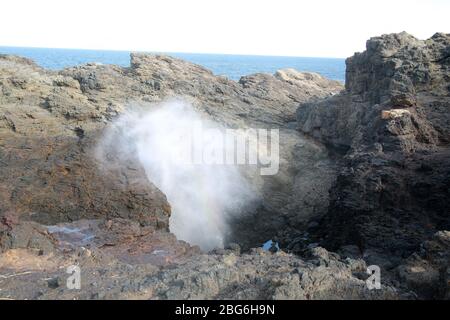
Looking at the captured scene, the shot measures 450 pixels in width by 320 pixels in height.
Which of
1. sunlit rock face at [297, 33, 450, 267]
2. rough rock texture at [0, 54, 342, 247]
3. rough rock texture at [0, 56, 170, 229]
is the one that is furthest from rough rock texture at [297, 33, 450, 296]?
rough rock texture at [0, 56, 170, 229]

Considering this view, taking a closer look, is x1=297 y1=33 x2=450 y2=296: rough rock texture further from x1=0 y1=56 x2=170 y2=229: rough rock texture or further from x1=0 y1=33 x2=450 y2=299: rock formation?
x1=0 y1=56 x2=170 y2=229: rough rock texture

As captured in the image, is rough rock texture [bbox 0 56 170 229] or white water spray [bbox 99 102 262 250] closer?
rough rock texture [bbox 0 56 170 229]

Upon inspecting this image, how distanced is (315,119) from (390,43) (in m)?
2.77

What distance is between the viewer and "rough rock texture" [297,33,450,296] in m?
7.73

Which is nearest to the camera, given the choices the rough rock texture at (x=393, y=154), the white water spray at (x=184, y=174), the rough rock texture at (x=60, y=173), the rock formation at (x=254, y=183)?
the rock formation at (x=254, y=183)

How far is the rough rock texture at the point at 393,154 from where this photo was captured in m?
7.73

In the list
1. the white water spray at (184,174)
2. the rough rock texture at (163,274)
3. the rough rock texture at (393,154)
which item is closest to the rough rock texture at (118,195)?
the rough rock texture at (163,274)

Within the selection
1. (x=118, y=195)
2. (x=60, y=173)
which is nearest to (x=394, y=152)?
(x=118, y=195)

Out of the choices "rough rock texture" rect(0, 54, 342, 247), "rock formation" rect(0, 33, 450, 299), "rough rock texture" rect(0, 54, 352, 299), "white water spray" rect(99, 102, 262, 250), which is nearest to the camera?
"rough rock texture" rect(0, 54, 352, 299)

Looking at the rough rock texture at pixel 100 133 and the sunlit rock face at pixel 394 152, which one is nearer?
the sunlit rock face at pixel 394 152

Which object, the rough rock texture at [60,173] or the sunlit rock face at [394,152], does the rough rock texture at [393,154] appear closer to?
the sunlit rock face at [394,152]

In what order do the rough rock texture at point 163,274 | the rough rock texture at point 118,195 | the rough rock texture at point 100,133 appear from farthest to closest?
the rough rock texture at point 100,133 < the rough rock texture at point 118,195 < the rough rock texture at point 163,274
